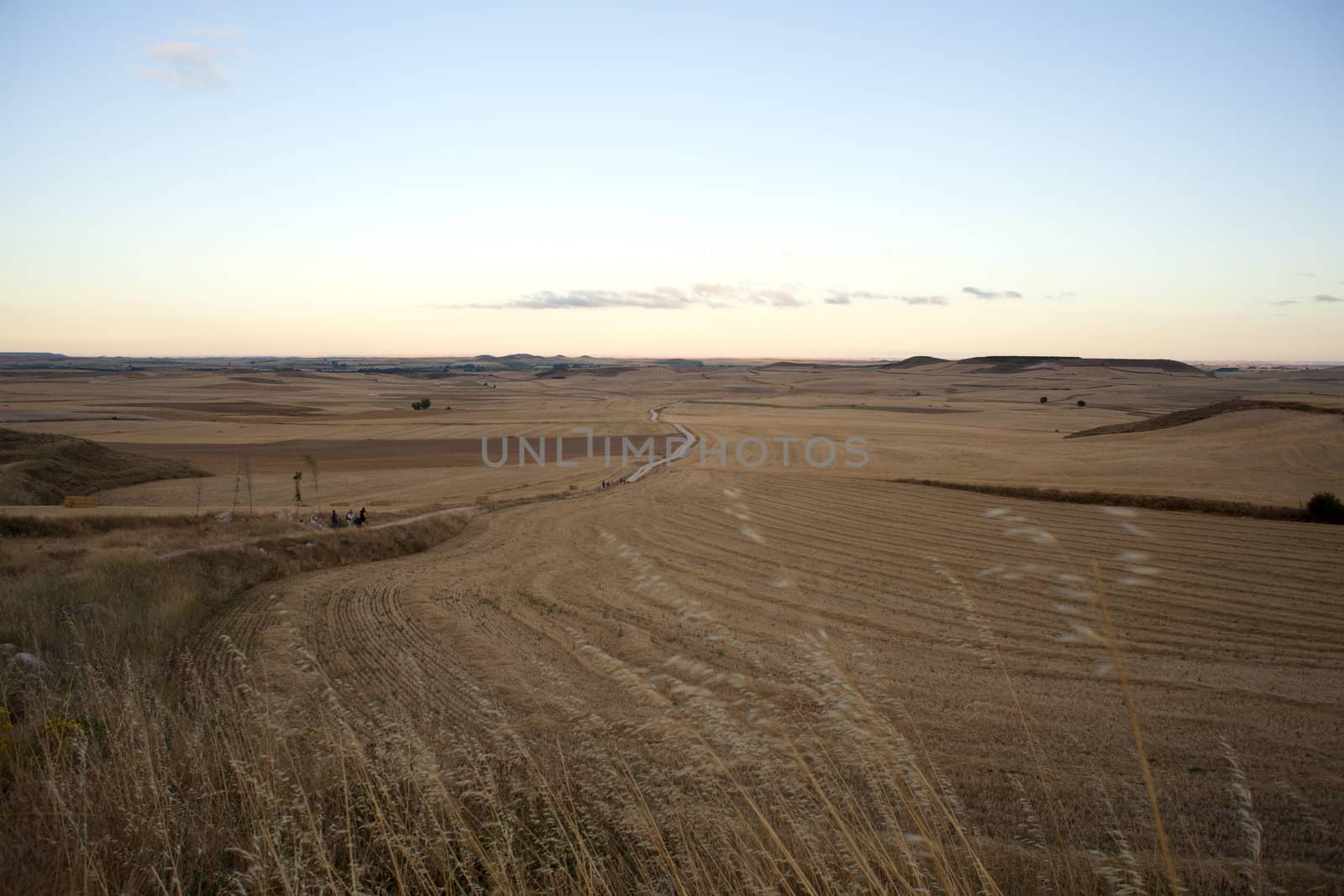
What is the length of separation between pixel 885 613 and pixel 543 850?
32.7 feet

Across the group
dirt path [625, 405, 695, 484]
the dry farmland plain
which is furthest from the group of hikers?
dirt path [625, 405, 695, 484]

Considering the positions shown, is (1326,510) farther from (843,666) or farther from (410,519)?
(410,519)

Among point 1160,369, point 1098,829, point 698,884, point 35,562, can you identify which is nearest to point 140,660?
point 35,562

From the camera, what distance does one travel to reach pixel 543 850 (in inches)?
179

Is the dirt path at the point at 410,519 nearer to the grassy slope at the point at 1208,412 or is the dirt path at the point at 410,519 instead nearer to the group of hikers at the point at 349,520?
the group of hikers at the point at 349,520

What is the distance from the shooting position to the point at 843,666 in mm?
9594

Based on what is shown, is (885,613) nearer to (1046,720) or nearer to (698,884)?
(1046,720)

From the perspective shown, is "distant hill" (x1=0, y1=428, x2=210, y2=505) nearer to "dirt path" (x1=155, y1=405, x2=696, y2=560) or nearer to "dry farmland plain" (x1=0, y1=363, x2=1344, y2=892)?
"dry farmland plain" (x1=0, y1=363, x2=1344, y2=892)

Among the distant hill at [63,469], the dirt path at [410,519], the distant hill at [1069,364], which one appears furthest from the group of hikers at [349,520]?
the distant hill at [1069,364]

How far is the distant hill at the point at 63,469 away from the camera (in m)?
31.7

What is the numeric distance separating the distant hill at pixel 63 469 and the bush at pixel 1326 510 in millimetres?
45082

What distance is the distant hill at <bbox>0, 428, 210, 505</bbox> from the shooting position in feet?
104

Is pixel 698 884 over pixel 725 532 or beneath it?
over

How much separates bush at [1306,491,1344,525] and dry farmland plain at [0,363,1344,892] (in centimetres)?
60
